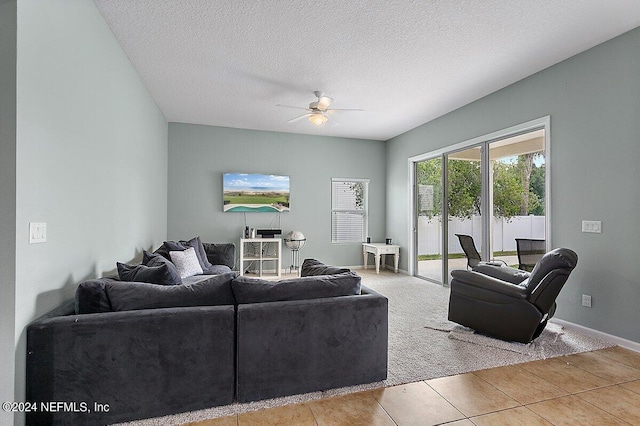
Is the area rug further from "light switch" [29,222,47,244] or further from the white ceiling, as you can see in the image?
the white ceiling

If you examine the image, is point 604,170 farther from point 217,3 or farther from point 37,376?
point 37,376

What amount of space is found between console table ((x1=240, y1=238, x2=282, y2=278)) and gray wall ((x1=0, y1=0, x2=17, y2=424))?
4.44 metres

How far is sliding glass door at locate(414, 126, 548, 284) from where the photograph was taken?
13.5 ft

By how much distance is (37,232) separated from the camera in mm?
1861

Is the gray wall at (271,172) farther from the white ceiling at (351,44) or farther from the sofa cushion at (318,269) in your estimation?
the sofa cushion at (318,269)

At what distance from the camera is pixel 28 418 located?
1.77 metres

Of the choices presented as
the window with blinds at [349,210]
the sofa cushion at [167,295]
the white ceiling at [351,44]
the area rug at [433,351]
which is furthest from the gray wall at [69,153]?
the window with blinds at [349,210]

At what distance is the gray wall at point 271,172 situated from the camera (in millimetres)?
6316

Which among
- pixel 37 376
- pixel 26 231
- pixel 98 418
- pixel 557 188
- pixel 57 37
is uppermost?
pixel 57 37

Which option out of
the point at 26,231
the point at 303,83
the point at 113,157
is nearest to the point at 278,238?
the point at 303,83

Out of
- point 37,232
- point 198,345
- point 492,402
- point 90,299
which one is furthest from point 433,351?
point 37,232

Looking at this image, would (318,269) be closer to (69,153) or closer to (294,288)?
(294,288)

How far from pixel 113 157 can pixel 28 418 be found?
2.16 meters

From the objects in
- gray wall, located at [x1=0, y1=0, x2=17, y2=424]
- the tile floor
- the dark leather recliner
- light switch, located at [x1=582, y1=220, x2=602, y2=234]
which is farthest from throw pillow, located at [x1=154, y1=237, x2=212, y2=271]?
light switch, located at [x1=582, y1=220, x2=602, y2=234]
